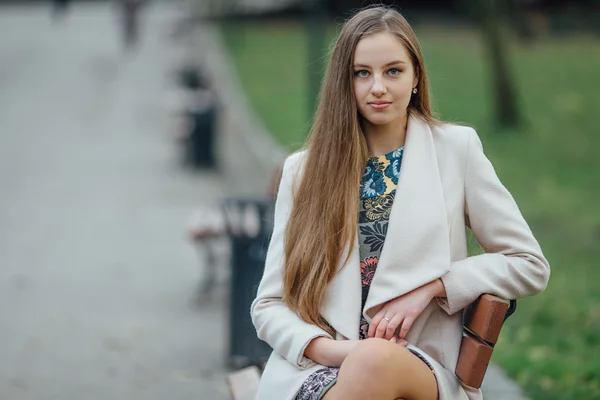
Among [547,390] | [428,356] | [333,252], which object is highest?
[333,252]

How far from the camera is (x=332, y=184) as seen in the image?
11.1 feet

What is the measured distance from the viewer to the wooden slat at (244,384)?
387cm

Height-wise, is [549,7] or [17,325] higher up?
[549,7]

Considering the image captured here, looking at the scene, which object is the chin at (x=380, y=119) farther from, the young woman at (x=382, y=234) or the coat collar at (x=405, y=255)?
the coat collar at (x=405, y=255)

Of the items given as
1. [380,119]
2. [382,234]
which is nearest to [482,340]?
[382,234]

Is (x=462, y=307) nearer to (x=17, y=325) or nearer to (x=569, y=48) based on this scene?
(x=17, y=325)

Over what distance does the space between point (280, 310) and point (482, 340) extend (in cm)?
65

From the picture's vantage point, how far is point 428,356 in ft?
10.5

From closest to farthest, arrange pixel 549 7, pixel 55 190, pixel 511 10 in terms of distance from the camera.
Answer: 1. pixel 55 190
2. pixel 511 10
3. pixel 549 7

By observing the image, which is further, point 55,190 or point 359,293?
point 55,190

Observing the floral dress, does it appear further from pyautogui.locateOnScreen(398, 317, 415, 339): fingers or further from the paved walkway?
the paved walkway

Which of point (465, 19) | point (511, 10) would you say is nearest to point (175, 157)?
point (511, 10)

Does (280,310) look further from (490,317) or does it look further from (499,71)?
(499,71)

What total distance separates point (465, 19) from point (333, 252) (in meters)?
31.1
